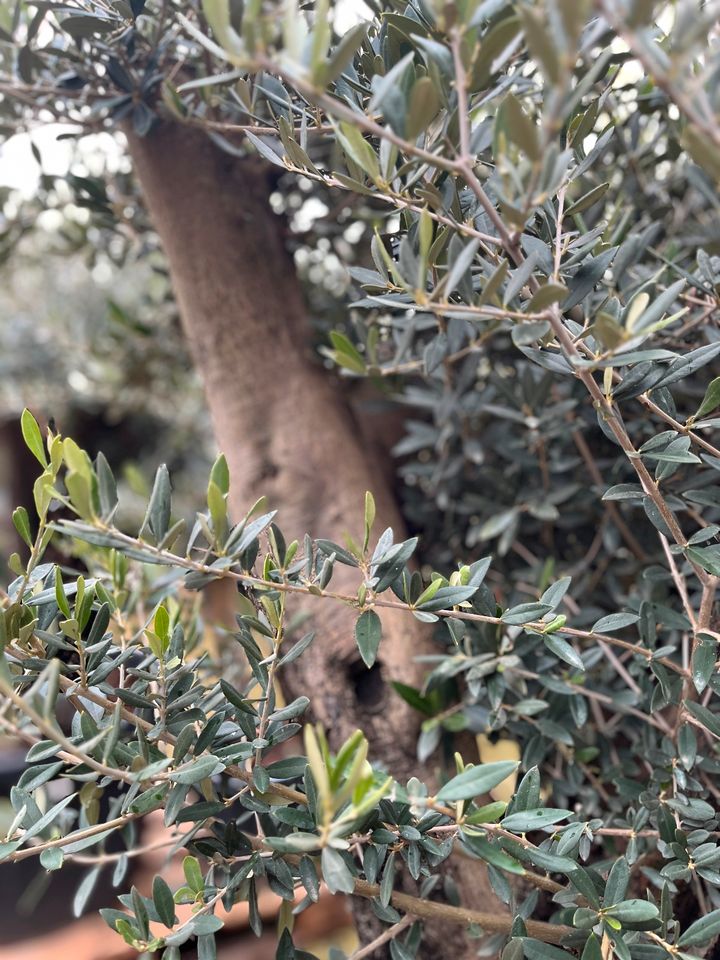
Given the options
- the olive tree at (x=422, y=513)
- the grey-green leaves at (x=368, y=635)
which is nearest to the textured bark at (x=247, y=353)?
the olive tree at (x=422, y=513)

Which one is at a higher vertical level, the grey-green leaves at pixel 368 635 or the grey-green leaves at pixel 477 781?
the grey-green leaves at pixel 368 635

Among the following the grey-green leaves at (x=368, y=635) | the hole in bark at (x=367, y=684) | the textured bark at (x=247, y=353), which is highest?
the textured bark at (x=247, y=353)

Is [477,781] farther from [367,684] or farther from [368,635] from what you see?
[367,684]

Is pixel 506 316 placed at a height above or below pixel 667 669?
above

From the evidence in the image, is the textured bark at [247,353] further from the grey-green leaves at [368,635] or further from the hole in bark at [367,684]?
the grey-green leaves at [368,635]

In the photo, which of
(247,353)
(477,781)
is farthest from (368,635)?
(247,353)

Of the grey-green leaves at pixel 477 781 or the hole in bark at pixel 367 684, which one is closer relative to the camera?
the grey-green leaves at pixel 477 781

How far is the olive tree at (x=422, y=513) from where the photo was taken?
371mm

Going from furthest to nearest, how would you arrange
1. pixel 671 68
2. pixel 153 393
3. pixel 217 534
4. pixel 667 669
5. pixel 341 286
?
pixel 153 393 < pixel 341 286 < pixel 667 669 < pixel 217 534 < pixel 671 68

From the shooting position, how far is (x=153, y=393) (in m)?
1.53

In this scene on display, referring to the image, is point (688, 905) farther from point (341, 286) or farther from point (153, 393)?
point (153, 393)

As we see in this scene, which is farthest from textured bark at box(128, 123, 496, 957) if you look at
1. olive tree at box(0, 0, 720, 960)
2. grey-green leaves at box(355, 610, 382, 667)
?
grey-green leaves at box(355, 610, 382, 667)

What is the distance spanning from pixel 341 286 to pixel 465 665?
2.06 feet

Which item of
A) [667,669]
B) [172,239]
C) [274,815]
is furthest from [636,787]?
[172,239]
